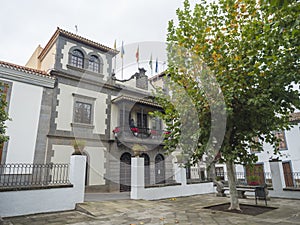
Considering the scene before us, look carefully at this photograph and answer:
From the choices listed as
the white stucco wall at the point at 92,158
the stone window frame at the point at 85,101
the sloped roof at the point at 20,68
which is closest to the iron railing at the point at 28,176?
the white stucco wall at the point at 92,158

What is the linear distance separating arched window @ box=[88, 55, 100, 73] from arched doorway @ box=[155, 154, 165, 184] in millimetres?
7900

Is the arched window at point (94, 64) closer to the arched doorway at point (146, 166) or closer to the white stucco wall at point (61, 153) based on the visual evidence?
the white stucco wall at point (61, 153)

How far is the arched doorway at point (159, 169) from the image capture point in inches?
597

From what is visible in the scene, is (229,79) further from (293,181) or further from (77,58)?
(293,181)

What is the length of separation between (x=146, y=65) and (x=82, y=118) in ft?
25.8

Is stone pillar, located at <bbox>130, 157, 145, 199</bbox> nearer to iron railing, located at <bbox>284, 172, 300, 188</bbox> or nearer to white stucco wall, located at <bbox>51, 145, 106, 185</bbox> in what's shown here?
white stucco wall, located at <bbox>51, 145, 106, 185</bbox>

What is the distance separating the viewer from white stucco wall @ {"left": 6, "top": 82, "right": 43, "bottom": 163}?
32.7 ft

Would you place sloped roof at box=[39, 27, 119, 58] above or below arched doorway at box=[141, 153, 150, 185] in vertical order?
above

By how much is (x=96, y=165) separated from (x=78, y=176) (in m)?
4.81

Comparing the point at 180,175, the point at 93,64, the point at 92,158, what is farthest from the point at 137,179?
the point at 93,64

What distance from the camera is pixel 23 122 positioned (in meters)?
10.5

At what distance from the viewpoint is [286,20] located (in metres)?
4.93

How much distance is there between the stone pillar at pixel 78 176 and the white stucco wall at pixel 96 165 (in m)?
4.45

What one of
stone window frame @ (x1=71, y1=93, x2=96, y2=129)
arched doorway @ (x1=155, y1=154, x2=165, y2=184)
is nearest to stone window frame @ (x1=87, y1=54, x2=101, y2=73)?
stone window frame @ (x1=71, y1=93, x2=96, y2=129)
